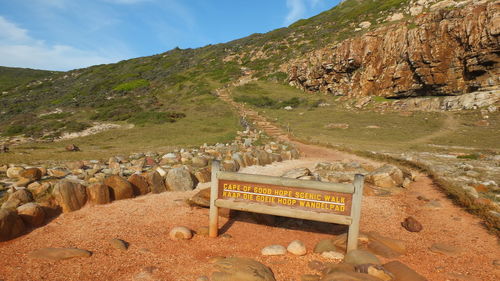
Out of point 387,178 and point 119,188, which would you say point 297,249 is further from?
point 387,178

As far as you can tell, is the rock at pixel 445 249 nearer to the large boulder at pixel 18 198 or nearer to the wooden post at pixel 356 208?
the wooden post at pixel 356 208

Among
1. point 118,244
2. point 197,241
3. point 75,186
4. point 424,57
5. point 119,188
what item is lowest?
point 197,241

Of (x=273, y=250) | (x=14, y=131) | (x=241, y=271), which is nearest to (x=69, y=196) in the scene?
(x=241, y=271)

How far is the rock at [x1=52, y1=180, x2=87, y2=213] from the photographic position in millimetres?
5426

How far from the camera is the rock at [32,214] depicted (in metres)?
4.68

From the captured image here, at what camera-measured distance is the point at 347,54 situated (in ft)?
129

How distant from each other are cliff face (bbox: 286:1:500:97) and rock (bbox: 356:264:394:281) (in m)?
31.8

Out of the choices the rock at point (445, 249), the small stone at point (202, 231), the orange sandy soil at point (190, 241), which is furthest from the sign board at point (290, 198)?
the rock at point (445, 249)

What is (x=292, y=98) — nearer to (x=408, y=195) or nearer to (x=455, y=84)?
(x=455, y=84)

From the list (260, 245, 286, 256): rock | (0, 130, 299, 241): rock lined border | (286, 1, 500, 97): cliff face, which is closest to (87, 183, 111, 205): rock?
(0, 130, 299, 241): rock lined border

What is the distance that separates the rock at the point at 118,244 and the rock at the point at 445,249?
4816mm

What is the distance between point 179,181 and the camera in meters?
7.29

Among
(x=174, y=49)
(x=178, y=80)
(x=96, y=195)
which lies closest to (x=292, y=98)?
(x=178, y=80)

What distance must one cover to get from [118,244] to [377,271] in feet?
11.9
